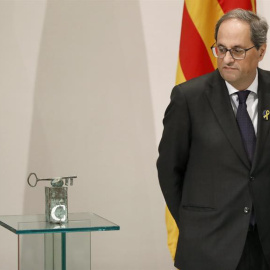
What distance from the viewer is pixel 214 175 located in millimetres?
2609

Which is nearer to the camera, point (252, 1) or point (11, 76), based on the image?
point (252, 1)

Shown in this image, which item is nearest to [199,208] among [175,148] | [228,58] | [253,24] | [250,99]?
[175,148]

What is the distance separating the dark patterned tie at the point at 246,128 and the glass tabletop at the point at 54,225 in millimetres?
732

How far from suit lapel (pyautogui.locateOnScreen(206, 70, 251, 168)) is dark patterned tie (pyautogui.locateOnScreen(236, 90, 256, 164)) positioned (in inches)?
1.5

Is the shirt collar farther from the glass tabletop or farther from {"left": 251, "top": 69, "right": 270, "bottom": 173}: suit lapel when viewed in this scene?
the glass tabletop

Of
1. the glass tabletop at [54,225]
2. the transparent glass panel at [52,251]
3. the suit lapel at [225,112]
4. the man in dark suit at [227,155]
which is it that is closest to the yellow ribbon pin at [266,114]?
the man in dark suit at [227,155]

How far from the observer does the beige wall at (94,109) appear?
4359 mm

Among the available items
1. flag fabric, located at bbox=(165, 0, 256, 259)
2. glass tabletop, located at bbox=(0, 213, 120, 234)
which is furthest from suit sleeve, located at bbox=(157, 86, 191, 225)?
flag fabric, located at bbox=(165, 0, 256, 259)

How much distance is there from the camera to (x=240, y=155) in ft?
8.42

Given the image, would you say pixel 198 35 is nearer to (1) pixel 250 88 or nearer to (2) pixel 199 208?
(1) pixel 250 88

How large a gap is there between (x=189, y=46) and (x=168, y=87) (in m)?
0.57

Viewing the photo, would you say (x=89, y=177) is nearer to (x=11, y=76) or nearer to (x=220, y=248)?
(x=11, y=76)

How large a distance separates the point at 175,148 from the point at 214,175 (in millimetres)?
200

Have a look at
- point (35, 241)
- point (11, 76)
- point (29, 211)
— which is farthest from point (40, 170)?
point (35, 241)
